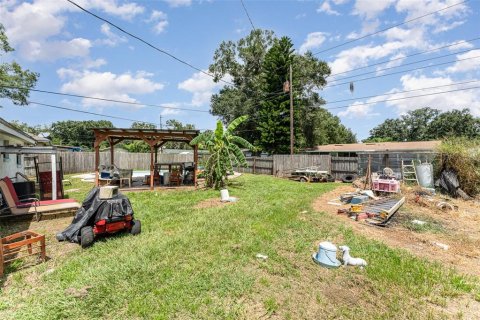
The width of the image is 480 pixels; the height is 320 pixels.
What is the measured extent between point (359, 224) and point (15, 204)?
29.6 feet

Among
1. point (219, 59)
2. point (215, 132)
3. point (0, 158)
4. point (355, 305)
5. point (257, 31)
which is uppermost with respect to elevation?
point (257, 31)

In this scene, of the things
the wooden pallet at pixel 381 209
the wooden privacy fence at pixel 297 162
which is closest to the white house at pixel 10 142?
the wooden pallet at pixel 381 209

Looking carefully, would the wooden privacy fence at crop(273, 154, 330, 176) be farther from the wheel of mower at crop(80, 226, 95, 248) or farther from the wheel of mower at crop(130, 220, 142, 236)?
the wheel of mower at crop(80, 226, 95, 248)

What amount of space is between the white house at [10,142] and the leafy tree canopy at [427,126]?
2032 inches

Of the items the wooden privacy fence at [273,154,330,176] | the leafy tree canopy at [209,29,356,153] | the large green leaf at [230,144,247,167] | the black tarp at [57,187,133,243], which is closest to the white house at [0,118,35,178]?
the black tarp at [57,187,133,243]

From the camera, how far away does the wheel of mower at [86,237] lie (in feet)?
15.7

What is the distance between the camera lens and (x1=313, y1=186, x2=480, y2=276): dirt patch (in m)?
4.69

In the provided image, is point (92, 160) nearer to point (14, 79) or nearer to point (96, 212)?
point (14, 79)

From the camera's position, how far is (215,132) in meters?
12.3

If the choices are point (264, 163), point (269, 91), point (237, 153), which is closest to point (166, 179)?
point (237, 153)

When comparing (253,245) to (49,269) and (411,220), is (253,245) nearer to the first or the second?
(49,269)

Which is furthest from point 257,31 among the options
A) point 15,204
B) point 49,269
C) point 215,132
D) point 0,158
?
point 49,269

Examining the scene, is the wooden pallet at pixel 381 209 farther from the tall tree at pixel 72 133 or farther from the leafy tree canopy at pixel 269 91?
the tall tree at pixel 72 133

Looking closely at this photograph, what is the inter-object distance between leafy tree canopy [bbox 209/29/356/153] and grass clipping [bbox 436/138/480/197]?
1570 centimetres
